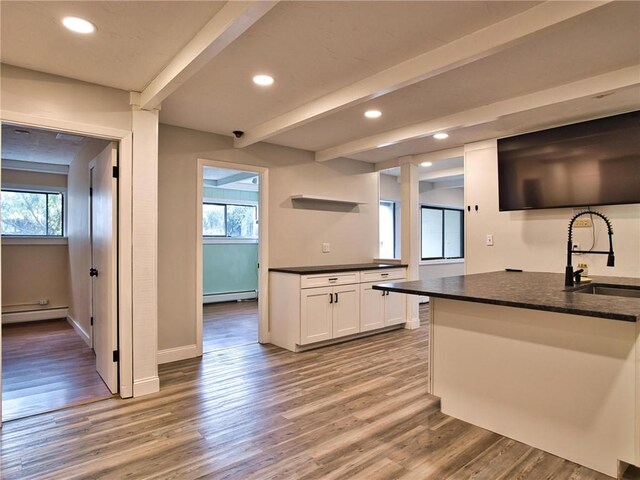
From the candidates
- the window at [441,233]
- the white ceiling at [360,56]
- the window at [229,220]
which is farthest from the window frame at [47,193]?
the window at [441,233]

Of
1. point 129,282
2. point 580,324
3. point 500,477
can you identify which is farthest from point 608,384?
point 129,282

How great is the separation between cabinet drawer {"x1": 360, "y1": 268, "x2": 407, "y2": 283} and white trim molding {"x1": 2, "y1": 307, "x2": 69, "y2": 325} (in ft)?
15.5

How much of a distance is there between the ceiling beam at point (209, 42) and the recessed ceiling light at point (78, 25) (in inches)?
18.9

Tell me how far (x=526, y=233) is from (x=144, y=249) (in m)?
3.75

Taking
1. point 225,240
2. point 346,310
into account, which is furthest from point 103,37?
point 225,240

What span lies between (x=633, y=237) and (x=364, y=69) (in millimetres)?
2784

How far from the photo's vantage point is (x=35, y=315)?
5734 mm

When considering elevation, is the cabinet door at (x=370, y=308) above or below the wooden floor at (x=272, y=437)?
above

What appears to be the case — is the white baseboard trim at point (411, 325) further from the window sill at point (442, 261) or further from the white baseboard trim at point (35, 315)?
the white baseboard trim at point (35, 315)

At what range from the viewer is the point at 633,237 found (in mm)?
3307

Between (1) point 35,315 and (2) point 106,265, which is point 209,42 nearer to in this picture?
(2) point 106,265

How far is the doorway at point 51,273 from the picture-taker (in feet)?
10.1

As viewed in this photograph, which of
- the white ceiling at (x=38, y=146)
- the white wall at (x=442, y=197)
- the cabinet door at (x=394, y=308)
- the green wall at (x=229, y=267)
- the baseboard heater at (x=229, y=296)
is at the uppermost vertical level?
the white ceiling at (x=38, y=146)

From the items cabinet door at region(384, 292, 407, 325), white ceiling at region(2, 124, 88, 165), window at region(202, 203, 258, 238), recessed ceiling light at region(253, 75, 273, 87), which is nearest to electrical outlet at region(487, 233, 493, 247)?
cabinet door at region(384, 292, 407, 325)
